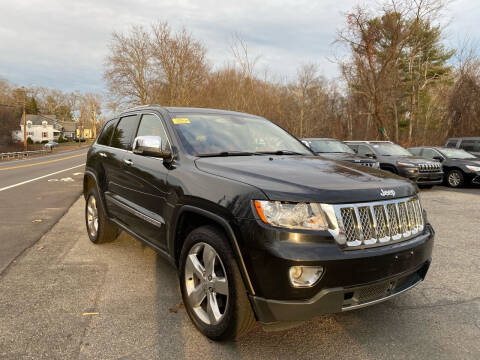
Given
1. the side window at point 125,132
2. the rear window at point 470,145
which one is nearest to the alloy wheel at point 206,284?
the side window at point 125,132

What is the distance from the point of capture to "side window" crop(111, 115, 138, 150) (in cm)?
421

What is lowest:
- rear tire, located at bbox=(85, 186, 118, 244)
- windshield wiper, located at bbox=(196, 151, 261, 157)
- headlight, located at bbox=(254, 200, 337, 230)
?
rear tire, located at bbox=(85, 186, 118, 244)

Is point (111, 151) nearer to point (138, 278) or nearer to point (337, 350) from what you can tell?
point (138, 278)

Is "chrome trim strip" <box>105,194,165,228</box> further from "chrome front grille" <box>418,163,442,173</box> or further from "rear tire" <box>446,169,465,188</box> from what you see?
"rear tire" <box>446,169,465,188</box>

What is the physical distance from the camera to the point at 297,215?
86.4 inches

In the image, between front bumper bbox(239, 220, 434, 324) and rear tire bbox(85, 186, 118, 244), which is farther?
rear tire bbox(85, 186, 118, 244)

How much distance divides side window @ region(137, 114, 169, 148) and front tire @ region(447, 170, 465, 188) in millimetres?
11999

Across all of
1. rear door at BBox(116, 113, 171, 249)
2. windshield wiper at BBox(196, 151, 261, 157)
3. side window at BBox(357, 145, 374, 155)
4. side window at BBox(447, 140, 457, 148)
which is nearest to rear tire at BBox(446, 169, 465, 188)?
side window at BBox(357, 145, 374, 155)

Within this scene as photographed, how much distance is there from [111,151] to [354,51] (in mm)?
20291

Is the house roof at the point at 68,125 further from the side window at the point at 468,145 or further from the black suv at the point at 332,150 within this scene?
the side window at the point at 468,145

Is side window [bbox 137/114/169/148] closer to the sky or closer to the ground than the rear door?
closer to the sky

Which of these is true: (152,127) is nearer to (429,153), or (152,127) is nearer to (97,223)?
(97,223)

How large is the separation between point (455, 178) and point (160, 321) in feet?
41.6

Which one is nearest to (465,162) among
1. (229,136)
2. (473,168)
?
(473,168)
